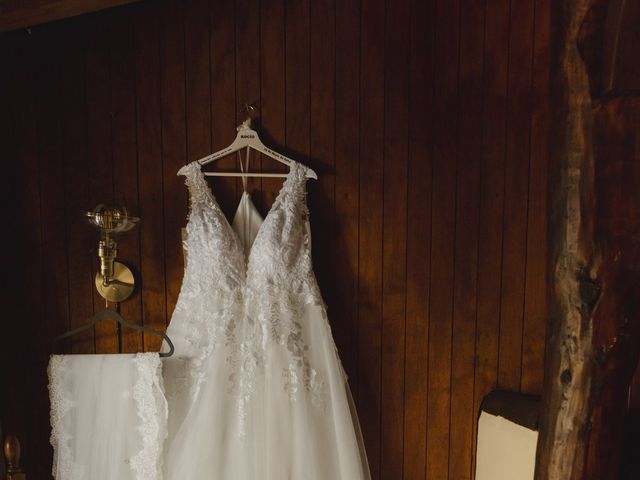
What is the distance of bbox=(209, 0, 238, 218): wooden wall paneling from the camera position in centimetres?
171

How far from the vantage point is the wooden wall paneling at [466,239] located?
1.73m

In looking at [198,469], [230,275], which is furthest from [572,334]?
[198,469]

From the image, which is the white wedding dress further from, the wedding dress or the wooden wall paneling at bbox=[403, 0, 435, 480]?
the wooden wall paneling at bbox=[403, 0, 435, 480]

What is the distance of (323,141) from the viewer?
5.76 ft

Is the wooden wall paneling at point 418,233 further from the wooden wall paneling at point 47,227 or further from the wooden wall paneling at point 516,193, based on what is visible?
the wooden wall paneling at point 47,227

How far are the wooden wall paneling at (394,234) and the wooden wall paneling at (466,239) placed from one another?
0.19m

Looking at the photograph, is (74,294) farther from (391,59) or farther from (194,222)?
(391,59)

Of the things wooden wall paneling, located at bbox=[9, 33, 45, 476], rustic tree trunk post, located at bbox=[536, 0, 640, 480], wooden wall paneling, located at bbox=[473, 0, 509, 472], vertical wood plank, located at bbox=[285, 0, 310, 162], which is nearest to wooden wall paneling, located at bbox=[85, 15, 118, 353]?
wooden wall paneling, located at bbox=[9, 33, 45, 476]

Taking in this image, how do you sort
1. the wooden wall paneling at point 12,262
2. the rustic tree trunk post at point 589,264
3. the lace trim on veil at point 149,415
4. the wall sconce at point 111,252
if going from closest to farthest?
the rustic tree trunk post at point 589,264, the lace trim on veil at point 149,415, the wall sconce at point 111,252, the wooden wall paneling at point 12,262

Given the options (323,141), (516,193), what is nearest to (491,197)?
(516,193)

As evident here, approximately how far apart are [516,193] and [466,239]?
0.24 m

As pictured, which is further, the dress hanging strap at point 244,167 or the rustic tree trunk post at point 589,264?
the dress hanging strap at point 244,167

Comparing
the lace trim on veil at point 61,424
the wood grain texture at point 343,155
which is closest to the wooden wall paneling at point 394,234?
the wood grain texture at point 343,155

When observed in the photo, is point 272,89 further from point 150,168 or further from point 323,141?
point 150,168
